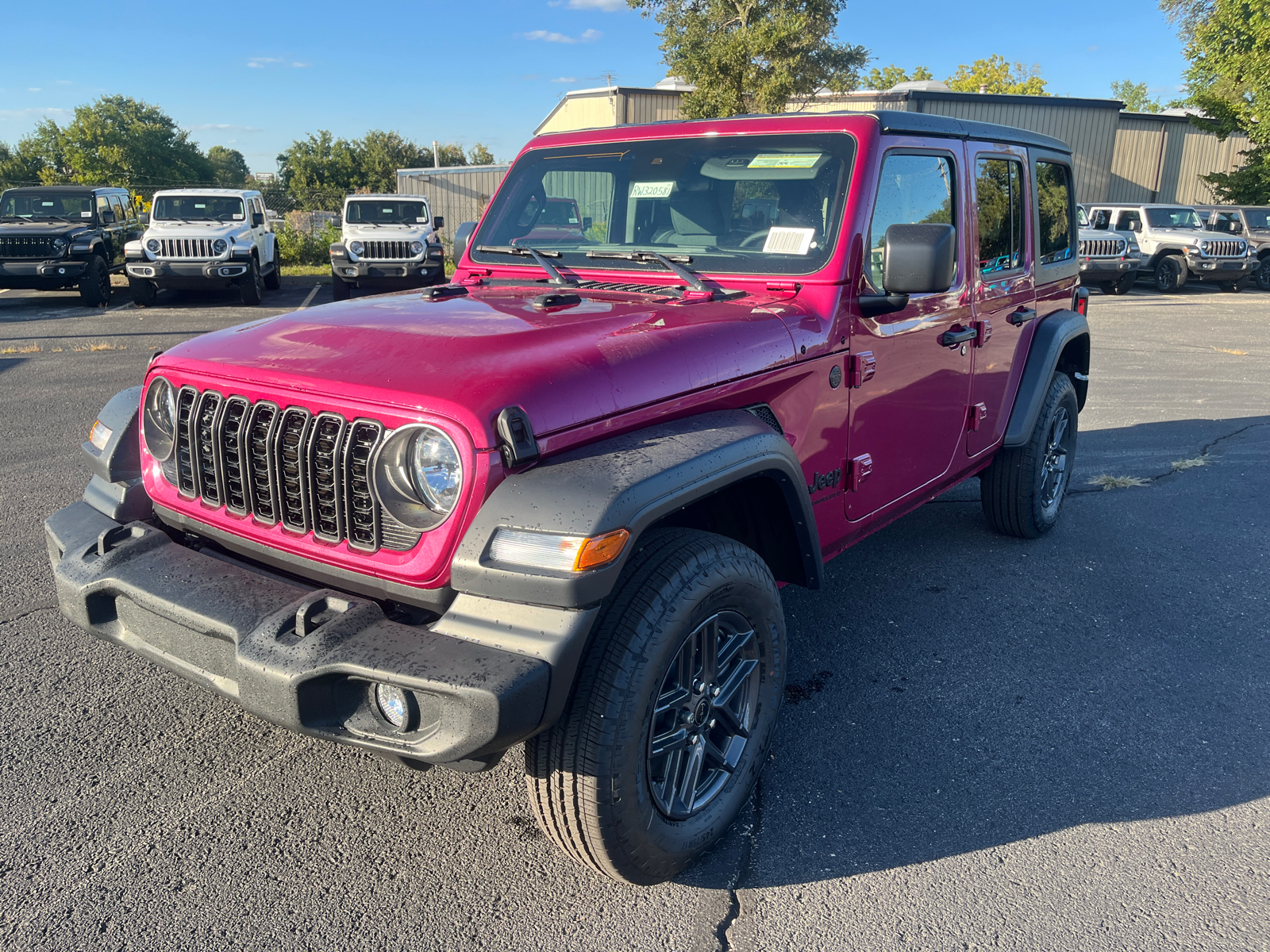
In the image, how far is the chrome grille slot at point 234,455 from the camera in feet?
7.63

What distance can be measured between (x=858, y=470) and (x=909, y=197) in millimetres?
1058

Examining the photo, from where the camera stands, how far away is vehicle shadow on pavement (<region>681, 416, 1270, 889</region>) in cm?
262

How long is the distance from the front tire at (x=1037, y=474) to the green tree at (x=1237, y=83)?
25834 millimetres

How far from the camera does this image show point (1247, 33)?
2422cm

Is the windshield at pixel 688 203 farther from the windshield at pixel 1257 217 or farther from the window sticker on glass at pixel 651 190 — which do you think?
the windshield at pixel 1257 217

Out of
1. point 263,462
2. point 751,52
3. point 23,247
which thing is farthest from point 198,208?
point 263,462

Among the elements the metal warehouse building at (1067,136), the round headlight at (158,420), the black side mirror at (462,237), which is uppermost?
the metal warehouse building at (1067,136)

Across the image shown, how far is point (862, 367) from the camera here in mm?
3025

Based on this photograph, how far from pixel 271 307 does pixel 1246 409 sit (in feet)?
46.9

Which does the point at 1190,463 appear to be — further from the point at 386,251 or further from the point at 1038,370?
the point at 386,251

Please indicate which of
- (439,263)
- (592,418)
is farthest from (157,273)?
(592,418)

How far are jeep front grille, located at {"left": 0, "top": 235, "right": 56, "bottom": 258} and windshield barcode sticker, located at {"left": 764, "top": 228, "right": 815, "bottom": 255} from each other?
15.0 metres

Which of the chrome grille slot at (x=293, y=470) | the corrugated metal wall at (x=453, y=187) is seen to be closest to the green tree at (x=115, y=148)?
the corrugated metal wall at (x=453, y=187)

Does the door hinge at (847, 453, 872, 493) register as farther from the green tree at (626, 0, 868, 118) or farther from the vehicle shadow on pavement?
the green tree at (626, 0, 868, 118)
